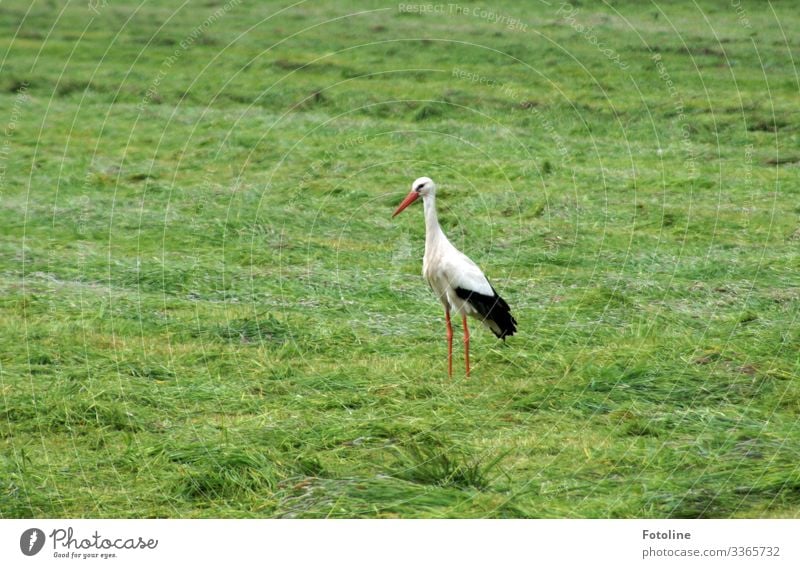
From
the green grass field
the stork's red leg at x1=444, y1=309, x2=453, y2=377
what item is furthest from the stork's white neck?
the green grass field

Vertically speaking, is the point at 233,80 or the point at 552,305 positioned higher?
the point at 233,80

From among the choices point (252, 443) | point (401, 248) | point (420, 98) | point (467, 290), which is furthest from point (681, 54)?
point (252, 443)

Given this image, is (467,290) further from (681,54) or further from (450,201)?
(681,54)

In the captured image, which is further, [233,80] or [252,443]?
[233,80]

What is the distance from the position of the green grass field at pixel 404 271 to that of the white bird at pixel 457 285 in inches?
14.6

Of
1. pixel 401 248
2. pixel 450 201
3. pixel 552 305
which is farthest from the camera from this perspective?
pixel 450 201

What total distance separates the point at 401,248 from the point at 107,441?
7.82 m

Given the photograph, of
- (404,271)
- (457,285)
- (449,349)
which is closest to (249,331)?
(449,349)

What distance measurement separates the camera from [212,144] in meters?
24.1
